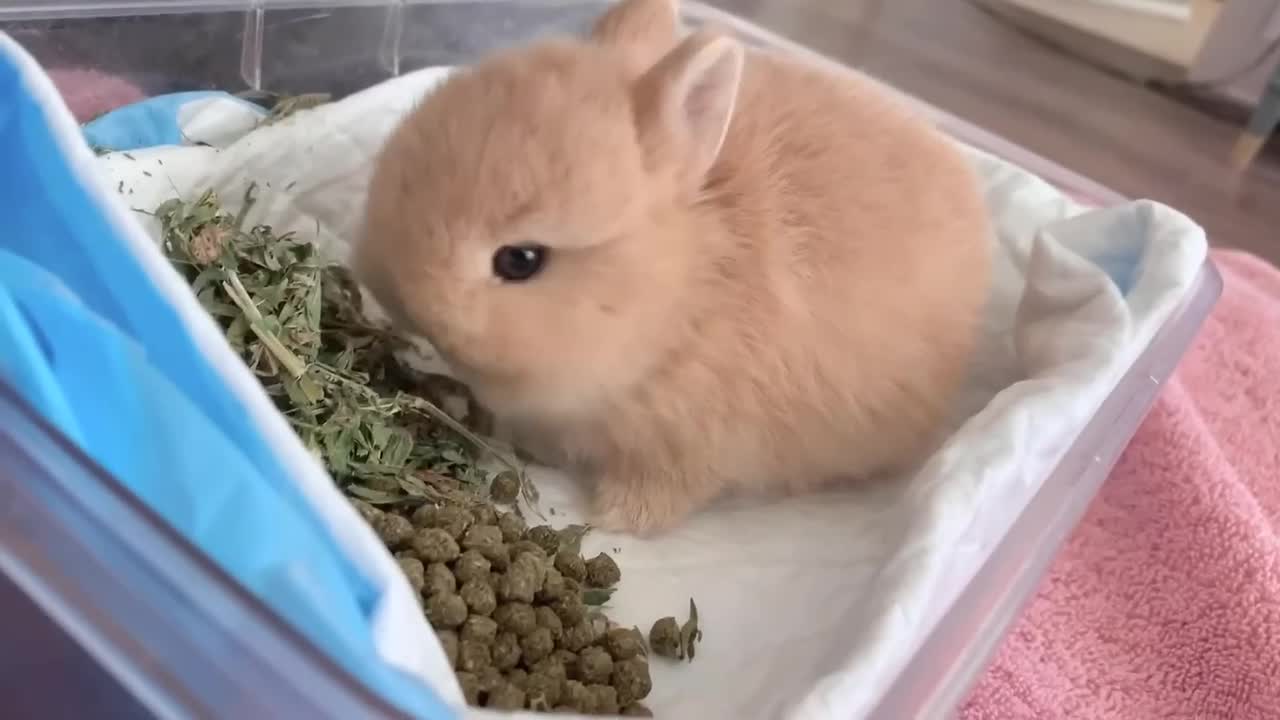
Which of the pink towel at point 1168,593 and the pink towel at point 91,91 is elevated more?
the pink towel at point 91,91

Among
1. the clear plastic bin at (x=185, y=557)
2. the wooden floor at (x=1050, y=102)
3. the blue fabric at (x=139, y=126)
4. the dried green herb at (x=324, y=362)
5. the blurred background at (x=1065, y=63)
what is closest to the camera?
the clear plastic bin at (x=185, y=557)

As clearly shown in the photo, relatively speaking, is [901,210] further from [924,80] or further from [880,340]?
[924,80]

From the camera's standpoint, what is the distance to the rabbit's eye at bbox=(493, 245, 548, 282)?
888 millimetres

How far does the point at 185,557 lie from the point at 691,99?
19.4 inches

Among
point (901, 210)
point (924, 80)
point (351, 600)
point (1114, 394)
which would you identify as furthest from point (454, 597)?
point (924, 80)

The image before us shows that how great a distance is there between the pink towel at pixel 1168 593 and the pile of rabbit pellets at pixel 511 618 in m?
0.37

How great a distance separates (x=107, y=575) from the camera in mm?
650

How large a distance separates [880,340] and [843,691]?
1.16 feet

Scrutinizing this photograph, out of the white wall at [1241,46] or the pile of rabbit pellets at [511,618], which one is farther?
the white wall at [1241,46]

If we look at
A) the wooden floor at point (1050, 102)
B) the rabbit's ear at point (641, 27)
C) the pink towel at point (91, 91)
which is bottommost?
the wooden floor at point (1050, 102)

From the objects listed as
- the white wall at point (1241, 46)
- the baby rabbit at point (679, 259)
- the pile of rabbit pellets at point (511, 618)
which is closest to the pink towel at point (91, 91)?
the baby rabbit at point (679, 259)

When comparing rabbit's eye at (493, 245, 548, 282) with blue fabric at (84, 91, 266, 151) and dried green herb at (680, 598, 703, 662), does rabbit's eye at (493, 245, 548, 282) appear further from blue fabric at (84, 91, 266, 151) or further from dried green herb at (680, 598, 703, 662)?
blue fabric at (84, 91, 266, 151)

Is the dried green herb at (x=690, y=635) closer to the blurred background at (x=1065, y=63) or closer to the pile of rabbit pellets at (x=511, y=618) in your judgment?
the pile of rabbit pellets at (x=511, y=618)

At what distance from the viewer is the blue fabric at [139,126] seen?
49.7 inches
